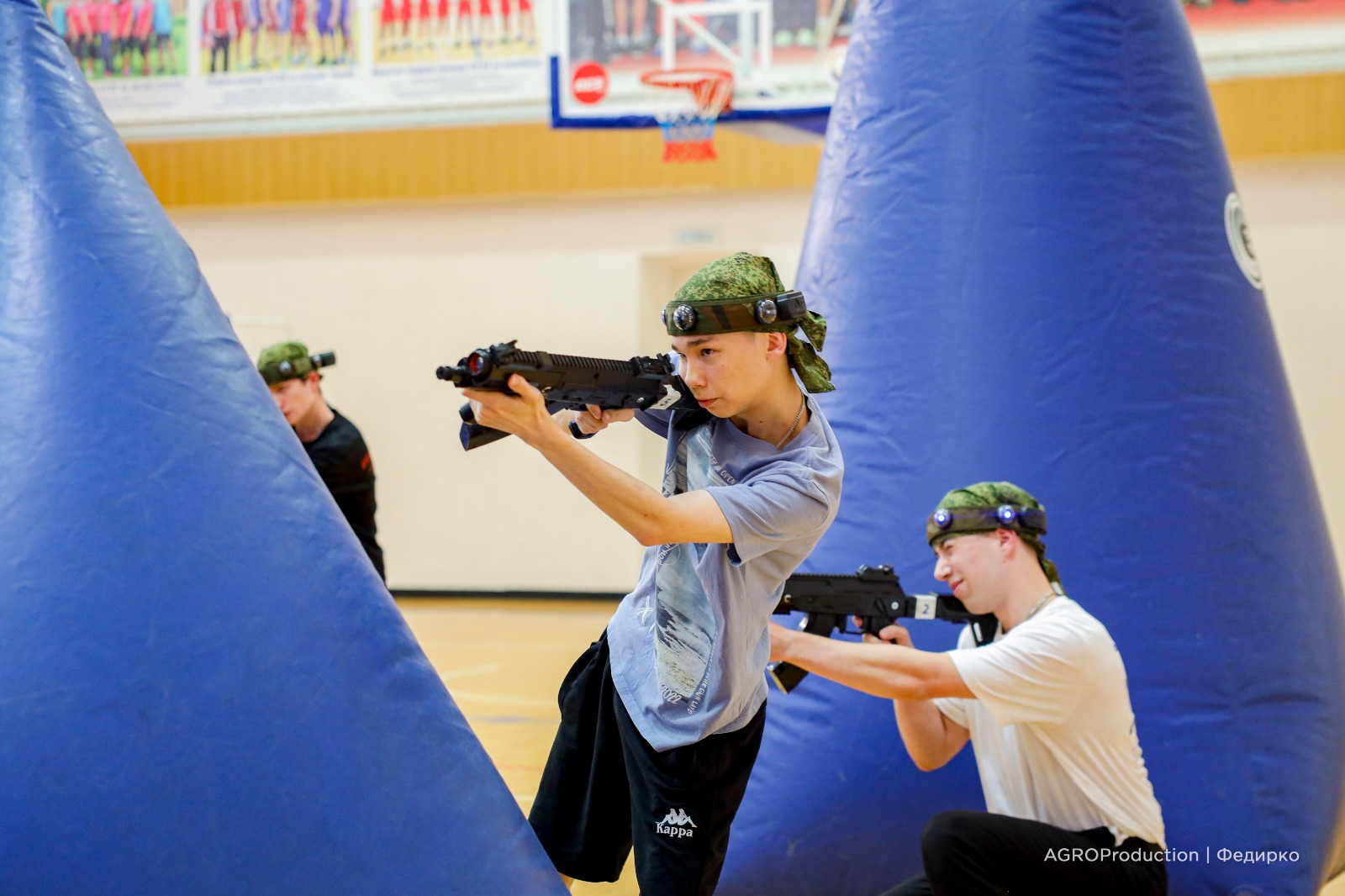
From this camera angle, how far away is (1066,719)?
7.27 ft

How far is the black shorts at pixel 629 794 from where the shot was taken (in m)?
1.76

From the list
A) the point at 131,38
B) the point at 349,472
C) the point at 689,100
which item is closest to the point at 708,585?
the point at 349,472

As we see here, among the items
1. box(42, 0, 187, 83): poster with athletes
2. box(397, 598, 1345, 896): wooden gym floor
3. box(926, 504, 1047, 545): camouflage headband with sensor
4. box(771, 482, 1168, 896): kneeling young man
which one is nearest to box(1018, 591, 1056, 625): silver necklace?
box(771, 482, 1168, 896): kneeling young man

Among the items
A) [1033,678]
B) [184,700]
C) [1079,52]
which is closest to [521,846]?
[184,700]

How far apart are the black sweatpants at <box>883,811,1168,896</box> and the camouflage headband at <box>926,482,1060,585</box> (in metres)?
0.50

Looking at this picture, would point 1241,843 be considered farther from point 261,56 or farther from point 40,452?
point 261,56

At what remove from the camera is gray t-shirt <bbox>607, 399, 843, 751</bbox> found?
166 centimetres

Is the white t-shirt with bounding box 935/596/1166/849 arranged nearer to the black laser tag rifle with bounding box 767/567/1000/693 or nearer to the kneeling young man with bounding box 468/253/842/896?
the black laser tag rifle with bounding box 767/567/1000/693

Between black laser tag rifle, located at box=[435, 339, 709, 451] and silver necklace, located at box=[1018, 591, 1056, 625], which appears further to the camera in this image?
silver necklace, located at box=[1018, 591, 1056, 625]

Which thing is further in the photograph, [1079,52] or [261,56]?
[261,56]

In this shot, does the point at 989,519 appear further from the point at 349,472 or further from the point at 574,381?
the point at 349,472

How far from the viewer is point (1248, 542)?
277cm

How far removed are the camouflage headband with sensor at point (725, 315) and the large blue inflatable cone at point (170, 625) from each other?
78cm

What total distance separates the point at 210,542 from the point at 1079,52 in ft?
7.39
